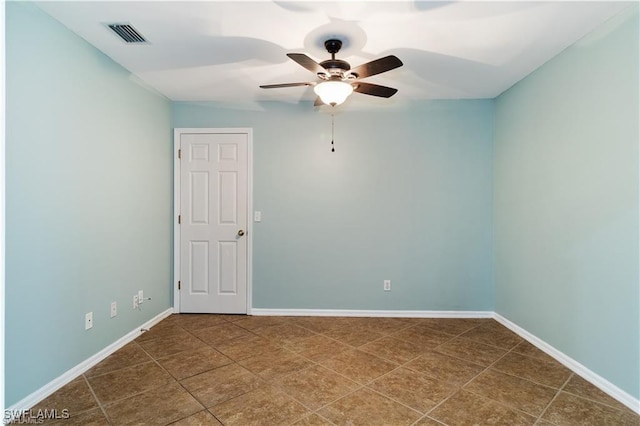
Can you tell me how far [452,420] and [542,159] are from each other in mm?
2286

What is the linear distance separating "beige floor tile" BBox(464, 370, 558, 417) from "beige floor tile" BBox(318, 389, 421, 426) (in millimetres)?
579

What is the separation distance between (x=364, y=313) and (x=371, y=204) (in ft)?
4.17

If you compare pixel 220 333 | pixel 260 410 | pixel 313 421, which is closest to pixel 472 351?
pixel 313 421

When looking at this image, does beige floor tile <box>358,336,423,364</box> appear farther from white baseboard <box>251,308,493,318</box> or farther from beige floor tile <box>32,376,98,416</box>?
beige floor tile <box>32,376,98,416</box>

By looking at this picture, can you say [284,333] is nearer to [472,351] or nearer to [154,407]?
[154,407]

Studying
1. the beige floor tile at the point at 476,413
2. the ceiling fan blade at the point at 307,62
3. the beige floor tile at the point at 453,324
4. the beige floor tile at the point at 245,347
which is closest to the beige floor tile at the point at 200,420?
the beige floor tile at the point at 245,347

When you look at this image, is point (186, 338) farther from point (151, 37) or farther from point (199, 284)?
point (151, 37)

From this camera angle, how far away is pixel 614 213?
2137 mm

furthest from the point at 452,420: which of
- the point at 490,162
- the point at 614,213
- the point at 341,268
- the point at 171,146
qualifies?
the point at 171,146

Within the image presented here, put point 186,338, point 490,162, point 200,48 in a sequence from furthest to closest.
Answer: point 490,162, point 186,338, point 200,48

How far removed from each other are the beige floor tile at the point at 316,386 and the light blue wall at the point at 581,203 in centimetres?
174

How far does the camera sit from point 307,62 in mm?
2127

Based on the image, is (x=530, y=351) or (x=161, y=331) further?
(x=161, y=331)

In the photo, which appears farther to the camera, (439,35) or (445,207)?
(445,207)
